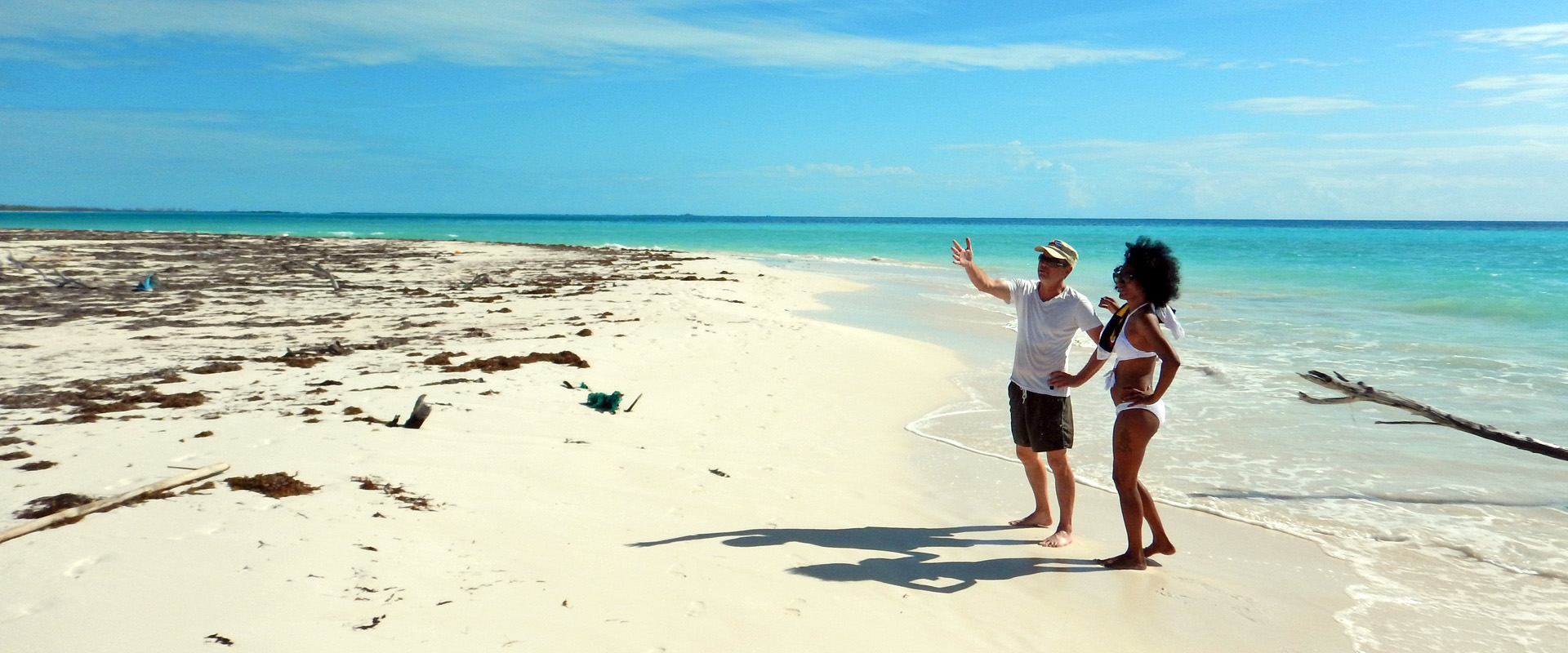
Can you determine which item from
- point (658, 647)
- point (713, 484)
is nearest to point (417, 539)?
point (658, 647)

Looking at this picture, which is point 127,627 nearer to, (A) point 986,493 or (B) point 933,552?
(B) point 933,552

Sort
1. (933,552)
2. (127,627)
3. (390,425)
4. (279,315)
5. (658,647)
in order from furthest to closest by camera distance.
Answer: (279,315), (390,425), (933,552), (658,647), (127,627)

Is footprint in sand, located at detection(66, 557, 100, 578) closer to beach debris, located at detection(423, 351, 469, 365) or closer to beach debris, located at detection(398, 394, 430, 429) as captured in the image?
beach debris, located at detection(398, 394, 430, 429)

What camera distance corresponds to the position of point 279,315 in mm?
12031

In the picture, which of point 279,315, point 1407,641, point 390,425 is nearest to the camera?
point 1407,641

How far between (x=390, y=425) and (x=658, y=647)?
340 cm

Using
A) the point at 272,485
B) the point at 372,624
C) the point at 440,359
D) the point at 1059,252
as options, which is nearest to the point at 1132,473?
the point at 1059,252

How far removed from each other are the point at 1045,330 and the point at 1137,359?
0.55 metres

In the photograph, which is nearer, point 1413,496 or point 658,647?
point 658,647

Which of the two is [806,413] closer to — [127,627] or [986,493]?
[986,493]

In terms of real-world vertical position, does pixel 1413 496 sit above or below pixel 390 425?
below

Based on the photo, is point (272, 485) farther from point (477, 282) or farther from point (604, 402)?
point (477, 282)

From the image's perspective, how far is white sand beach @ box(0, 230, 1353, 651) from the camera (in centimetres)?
334

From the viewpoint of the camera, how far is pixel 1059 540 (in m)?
4.73
